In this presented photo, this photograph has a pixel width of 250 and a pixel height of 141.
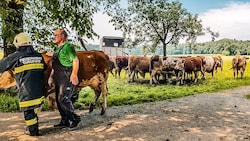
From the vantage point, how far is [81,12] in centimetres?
971

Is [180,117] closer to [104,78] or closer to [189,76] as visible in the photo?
[104,78]

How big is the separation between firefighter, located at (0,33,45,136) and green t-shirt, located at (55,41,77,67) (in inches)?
16.1

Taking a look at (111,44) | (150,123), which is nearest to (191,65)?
(150,123)

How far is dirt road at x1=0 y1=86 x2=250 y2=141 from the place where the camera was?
5452mm

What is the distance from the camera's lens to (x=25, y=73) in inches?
209

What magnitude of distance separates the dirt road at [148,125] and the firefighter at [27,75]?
0.39 m

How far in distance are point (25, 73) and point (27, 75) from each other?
0.15ft

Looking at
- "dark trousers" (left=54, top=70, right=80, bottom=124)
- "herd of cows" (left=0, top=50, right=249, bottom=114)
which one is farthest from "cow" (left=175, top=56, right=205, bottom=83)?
"dark trousers" (left=54, top=70, right=80, bottom=124)

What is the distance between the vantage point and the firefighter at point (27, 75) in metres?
5.26

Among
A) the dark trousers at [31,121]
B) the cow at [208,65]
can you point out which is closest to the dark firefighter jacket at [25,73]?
the dark trousers at [31,121]

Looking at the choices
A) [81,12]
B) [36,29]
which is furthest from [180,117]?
[36,29]

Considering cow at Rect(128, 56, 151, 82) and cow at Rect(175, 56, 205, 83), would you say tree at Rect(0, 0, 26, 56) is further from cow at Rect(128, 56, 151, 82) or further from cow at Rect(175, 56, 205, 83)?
cow at Rect(175, 56, 205, 83)

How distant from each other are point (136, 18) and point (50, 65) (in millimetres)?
22273

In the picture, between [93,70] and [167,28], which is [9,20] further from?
[167,28]
